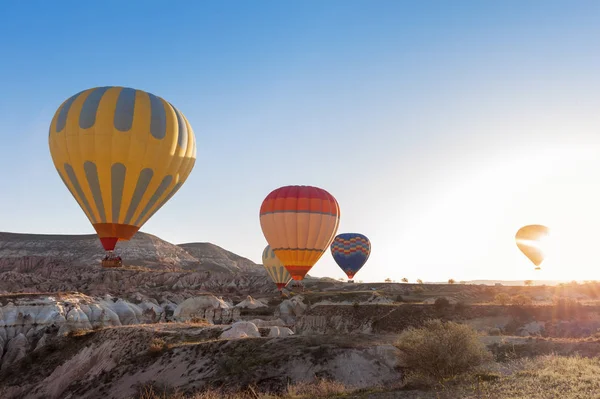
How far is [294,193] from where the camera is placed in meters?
48.3

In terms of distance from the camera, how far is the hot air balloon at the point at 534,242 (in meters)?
74.9

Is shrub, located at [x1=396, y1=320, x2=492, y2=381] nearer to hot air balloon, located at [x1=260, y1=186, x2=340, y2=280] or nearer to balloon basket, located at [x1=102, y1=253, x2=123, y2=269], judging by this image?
balloon basket, located at [x1=102, y1=253, x2=123, y2=269]

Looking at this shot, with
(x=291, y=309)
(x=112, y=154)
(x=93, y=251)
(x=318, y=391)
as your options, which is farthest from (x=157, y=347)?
(x=93, y=251)

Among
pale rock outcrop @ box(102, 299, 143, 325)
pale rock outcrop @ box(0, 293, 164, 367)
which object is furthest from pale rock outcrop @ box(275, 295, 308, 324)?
pale rock outcrop @ box(0, 293, 164, 367)

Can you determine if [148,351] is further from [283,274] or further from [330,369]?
[283,274]

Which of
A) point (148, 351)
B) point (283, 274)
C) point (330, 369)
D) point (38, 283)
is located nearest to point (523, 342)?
point (330, 369)

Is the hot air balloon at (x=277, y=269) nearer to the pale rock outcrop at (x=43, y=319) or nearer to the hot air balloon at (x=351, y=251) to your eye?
the hot air balloon at (x=351, y=251)

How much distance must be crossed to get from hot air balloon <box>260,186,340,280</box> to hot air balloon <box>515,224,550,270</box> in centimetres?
3999

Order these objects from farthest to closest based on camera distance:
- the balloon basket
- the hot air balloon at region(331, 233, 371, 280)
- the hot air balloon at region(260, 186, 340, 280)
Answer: the hot air balloon at region(331, 233, 371, 280)
the hot air balloon at region(260, 186, 340, 280)
the balloon basket

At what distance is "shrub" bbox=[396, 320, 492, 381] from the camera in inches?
666

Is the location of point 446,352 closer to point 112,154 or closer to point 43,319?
point 112,154

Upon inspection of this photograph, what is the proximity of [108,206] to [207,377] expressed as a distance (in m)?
16.5

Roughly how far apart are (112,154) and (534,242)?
65366mm

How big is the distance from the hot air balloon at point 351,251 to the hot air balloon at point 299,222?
36.1 metres
